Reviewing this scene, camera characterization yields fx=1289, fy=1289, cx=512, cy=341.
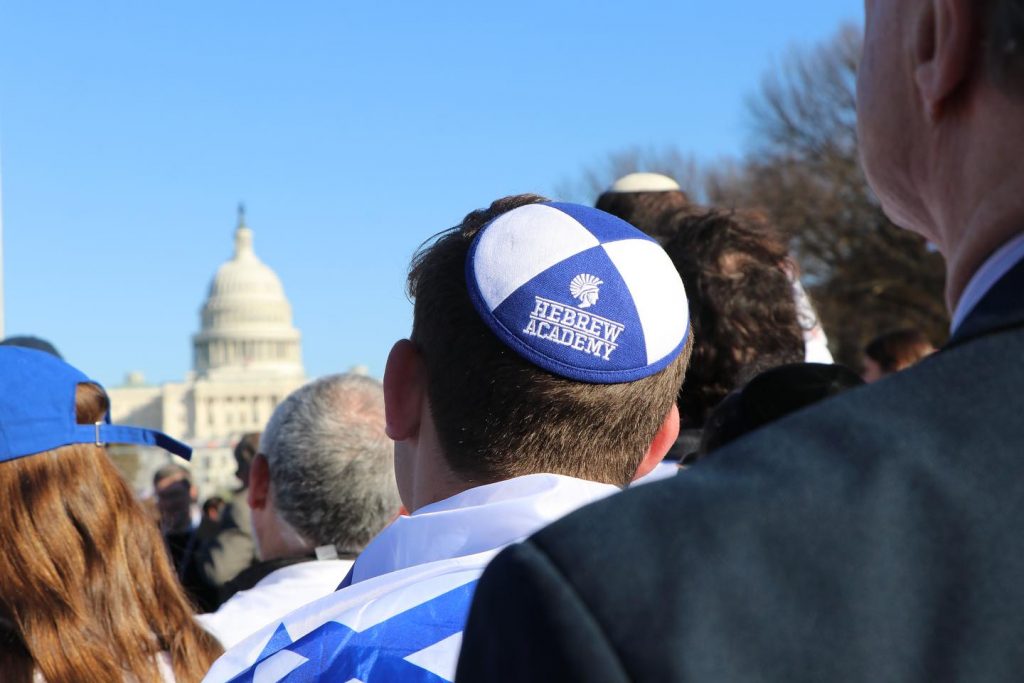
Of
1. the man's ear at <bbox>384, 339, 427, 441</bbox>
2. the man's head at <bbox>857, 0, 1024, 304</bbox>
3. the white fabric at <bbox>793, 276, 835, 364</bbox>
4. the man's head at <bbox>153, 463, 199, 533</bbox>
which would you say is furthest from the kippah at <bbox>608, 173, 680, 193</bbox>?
the man's head at <bbox>153, 463, 199, 533</bbox>

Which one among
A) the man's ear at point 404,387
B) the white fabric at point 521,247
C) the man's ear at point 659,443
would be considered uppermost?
the white fabric at point 521,247

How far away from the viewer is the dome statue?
371ft

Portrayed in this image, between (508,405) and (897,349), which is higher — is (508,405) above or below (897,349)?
above

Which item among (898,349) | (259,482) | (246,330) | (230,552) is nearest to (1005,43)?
(259,482)

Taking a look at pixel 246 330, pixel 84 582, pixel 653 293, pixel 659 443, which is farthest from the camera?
pixel 246 330

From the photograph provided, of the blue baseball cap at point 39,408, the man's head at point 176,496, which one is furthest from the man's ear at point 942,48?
the man's head at point 176,496

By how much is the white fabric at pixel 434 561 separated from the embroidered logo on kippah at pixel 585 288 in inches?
9.9

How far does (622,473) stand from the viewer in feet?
6.42

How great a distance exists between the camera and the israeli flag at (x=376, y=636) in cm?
167

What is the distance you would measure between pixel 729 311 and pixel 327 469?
116cm

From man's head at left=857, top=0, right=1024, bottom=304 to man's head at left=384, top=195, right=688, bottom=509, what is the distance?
30.4 inches

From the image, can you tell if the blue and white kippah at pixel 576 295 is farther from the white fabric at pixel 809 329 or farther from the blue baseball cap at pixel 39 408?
the white fabric at pixel 809 329

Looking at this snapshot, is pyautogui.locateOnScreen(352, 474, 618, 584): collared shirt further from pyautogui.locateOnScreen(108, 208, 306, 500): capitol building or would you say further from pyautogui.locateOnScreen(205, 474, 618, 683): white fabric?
pyautogui.locateOnScreen(108, 208, 306, 500): capitol building

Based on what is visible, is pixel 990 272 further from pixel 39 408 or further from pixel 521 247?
pixel 39 408
